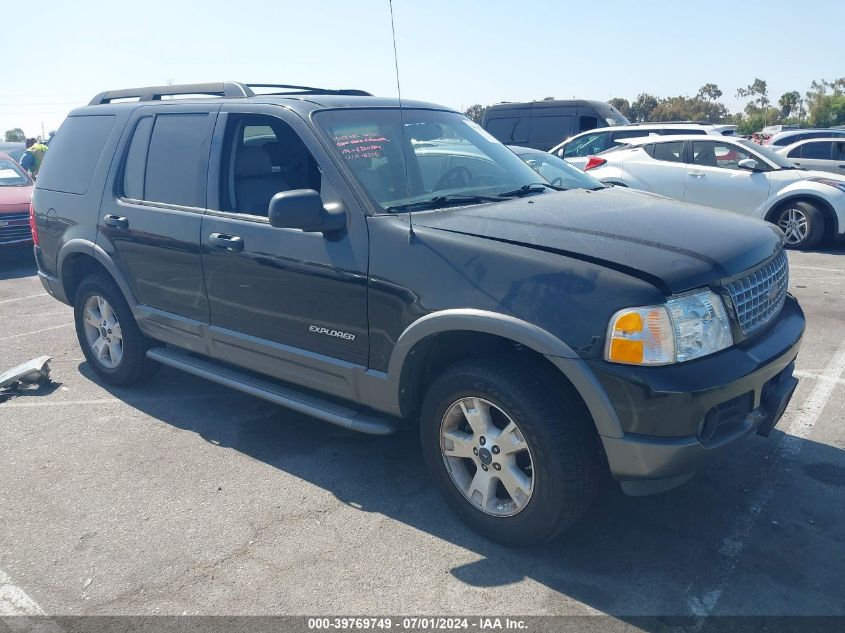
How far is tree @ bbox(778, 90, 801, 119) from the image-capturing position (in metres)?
75.4

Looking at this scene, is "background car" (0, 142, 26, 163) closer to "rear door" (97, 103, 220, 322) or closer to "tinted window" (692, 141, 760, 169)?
"rear door" (97, 103, 220, 322)

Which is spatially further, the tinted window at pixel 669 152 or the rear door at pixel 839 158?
the rear door at pixel 839 158

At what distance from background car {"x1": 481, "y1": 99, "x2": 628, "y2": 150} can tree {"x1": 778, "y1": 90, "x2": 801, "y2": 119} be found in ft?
226

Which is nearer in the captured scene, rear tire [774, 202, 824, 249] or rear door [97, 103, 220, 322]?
rear door [97, 103, 220, 322]

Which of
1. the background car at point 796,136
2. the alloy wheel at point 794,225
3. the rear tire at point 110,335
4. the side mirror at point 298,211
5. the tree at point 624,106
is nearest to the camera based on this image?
the side mirror at point 298,211

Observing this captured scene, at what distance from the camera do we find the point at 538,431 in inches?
119

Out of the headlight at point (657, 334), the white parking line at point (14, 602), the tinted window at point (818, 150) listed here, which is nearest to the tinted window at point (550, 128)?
the tinted window at point (818, 150)

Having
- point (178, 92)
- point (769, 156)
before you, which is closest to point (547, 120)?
point (769, 156)

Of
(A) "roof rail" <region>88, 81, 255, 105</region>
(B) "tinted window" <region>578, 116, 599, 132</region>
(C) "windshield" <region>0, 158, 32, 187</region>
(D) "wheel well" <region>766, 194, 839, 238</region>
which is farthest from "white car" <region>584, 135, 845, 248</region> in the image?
(C) "windshield" <region>0, 158, 32, 187</region>

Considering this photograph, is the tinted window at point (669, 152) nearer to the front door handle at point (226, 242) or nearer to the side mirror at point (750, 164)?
the side mirror at point (750, 164)

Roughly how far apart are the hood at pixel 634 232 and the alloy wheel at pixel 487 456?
0.77m

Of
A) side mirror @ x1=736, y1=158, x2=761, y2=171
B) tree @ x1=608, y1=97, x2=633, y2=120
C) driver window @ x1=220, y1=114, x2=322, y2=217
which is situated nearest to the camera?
driver window @ x1=220, y1=114, x2=322, y2=217

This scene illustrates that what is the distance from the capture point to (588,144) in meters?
13.5

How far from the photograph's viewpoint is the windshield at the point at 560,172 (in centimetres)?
505
